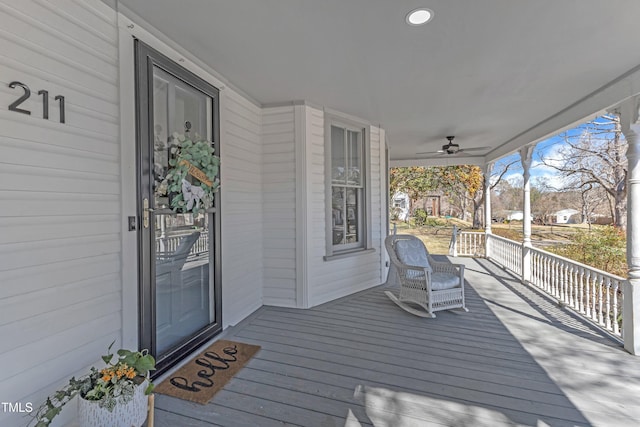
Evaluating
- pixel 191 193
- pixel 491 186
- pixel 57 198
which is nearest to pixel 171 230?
pixel 191 193

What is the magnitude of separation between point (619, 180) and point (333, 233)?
857 cm

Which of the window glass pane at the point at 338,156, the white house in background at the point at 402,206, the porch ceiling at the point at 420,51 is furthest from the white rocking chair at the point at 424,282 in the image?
the white house in background at the point at 402,206

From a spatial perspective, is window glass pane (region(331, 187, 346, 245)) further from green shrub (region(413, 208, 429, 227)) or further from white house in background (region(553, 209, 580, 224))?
green shrub (region(413, 208, 429, 227))

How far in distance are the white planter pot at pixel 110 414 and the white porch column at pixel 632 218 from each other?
407cm

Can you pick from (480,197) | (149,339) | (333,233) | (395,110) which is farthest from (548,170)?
(149,339)

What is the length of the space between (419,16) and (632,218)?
2.97m

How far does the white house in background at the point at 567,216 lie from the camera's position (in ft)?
33.2

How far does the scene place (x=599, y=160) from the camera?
8391 mm

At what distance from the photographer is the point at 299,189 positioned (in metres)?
3.99

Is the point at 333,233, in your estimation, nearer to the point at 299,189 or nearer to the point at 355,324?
the point at 299,189

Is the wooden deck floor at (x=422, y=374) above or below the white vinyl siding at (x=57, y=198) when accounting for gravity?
below

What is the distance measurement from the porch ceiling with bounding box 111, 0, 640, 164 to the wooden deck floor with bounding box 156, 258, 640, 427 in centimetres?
261

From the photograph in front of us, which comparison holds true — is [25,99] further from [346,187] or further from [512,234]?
[512,234]

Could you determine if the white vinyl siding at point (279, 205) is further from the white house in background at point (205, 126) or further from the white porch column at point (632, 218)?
the white porch column at point (632, 218)
